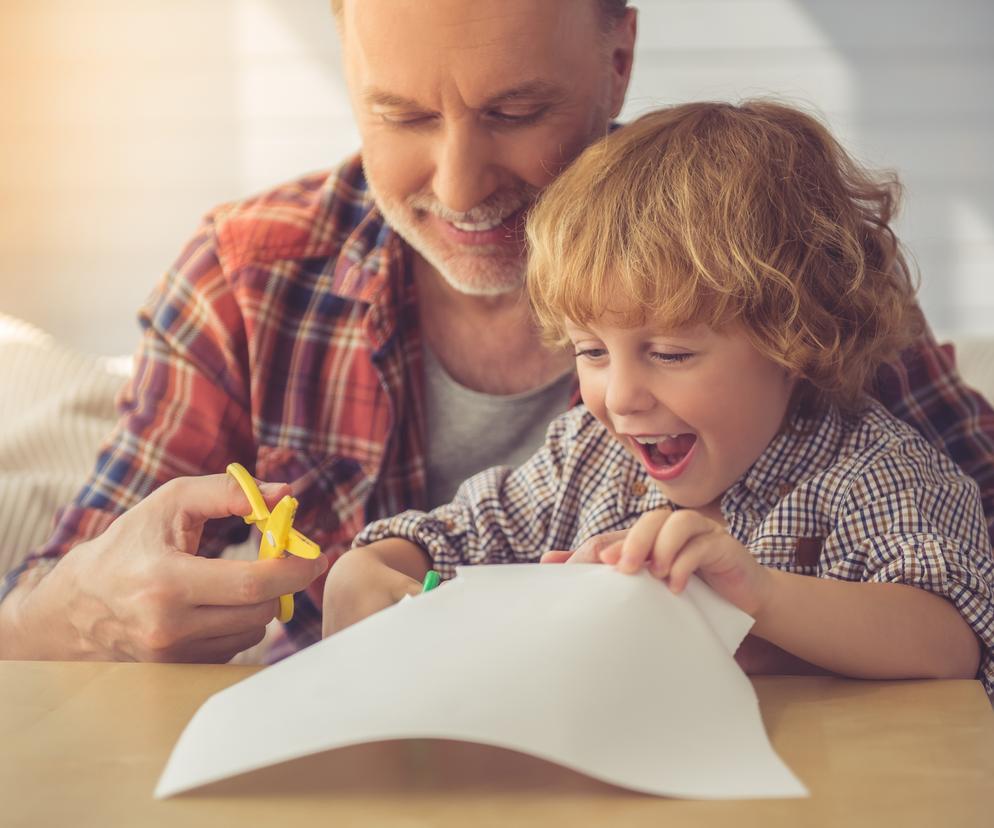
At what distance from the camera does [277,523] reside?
931 mm

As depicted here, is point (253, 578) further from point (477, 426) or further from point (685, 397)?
point (477, 426)

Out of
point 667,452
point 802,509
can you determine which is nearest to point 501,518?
point 667,452

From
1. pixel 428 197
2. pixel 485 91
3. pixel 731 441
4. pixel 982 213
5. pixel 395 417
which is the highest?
pixel 485 91

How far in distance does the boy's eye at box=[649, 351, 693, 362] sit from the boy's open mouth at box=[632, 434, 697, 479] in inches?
2.9

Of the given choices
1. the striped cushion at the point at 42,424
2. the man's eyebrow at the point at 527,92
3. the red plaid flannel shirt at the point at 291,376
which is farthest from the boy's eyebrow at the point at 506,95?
the striped cushion at the point at 42,424

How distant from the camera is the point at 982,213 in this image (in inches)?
132

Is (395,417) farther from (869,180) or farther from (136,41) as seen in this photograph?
(136,41)

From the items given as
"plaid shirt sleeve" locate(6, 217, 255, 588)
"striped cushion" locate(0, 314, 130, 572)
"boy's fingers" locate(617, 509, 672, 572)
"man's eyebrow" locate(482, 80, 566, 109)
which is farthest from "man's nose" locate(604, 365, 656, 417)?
"striped cushion" locate(0, 314, 130, 572)

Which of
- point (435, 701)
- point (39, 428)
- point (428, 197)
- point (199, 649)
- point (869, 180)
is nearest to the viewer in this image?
point (435, 701)

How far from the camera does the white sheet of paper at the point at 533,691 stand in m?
0.68

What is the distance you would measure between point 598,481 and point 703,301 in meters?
0.29

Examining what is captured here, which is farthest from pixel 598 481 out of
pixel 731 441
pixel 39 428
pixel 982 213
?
pixel 982 213

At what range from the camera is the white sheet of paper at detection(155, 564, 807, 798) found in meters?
0.68

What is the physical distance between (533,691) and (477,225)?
82 centimetres
